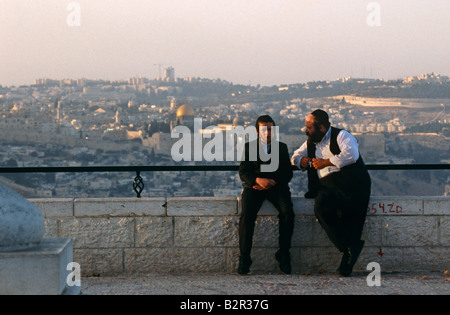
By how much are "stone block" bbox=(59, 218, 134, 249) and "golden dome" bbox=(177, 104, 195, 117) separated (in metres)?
57.5

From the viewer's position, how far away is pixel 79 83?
255ft

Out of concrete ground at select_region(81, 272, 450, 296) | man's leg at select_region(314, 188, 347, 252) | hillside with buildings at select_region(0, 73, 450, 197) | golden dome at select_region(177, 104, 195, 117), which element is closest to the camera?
concrete ground at select_region(81, 272, 450, 296)

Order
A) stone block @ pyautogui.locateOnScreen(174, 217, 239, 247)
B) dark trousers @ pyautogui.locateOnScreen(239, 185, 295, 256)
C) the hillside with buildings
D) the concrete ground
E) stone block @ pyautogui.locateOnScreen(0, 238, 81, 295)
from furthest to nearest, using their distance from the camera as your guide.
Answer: the hillside with buildings, stone block @ pyautogui.locateOnScreen(174, 217, 239, 247), dark trousers @ pyautogui.locateOnScreen(239, 185, 295, 256), the concrete ground, stone block @ pyautogui.locateOnScreen(0, 238, 81, 295)

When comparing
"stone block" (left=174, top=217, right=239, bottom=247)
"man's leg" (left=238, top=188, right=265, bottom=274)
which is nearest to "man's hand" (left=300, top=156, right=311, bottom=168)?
"man's leg" (left=238, top=188, right=265, bottom=274)

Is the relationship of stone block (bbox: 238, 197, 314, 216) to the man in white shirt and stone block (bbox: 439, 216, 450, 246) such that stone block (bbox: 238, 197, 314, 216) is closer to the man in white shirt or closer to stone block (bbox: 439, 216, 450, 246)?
the man in white shirt

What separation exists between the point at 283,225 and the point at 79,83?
74.6 metres

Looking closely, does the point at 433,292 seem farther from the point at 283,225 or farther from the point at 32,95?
the point at 32,95

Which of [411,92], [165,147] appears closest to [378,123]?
[411,92]

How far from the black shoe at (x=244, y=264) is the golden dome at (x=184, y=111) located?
5779 cm

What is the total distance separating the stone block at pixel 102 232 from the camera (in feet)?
20.7

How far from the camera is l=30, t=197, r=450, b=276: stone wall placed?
248 inches

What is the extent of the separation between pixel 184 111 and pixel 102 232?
191 feet

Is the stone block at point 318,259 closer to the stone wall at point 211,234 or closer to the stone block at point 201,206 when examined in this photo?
the stone wall at point 211,234

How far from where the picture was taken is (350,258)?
6.07 meters
